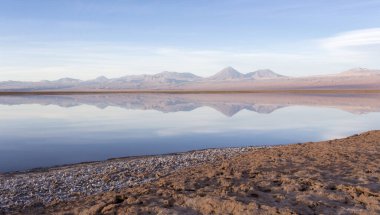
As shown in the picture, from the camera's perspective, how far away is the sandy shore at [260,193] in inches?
279

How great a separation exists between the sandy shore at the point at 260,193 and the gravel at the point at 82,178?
291mm

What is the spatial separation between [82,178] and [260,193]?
238 inches

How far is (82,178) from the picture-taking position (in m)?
12.2

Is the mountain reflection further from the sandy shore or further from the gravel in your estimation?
the sandy shore

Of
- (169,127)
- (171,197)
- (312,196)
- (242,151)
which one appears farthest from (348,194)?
(169,127)

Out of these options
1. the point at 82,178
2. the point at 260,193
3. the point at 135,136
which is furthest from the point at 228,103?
the point at 260,193

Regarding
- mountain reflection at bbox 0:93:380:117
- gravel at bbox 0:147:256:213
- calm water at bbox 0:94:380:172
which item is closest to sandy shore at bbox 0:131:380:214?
gravel at bbox 0:147:256:213

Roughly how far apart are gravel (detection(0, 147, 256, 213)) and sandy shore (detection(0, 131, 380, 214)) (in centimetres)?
29

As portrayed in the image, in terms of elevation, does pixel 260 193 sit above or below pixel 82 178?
above

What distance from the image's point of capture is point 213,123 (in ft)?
101

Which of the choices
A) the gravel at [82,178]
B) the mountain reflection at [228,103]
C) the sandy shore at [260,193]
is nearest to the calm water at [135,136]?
the gravel at [82,178]

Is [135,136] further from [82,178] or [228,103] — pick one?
[228,103]

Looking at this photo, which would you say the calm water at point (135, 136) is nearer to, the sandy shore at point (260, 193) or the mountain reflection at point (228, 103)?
the sandy shore at point (260, 193)

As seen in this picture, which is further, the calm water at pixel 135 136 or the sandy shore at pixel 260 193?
the calm water at pixel 135 136
